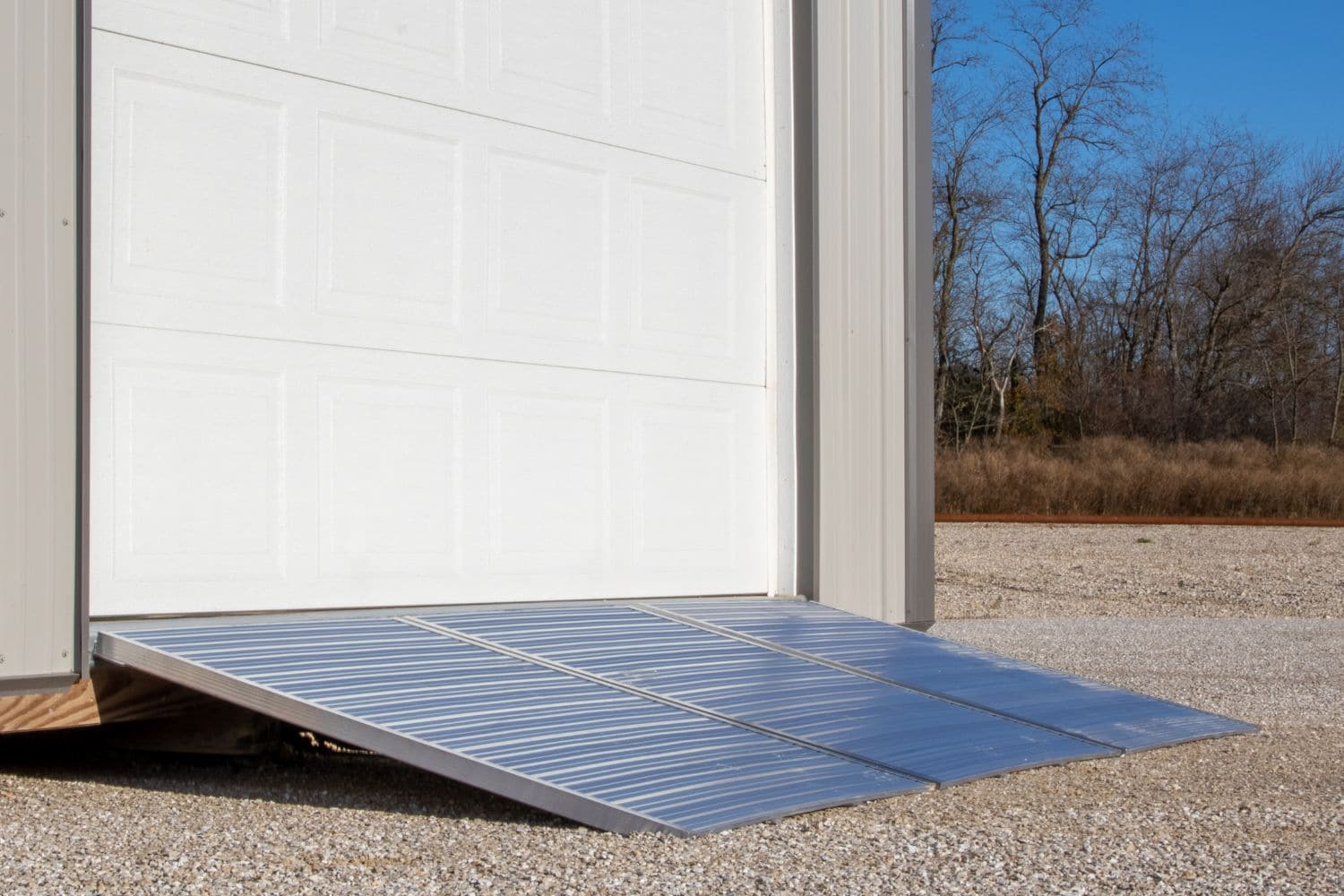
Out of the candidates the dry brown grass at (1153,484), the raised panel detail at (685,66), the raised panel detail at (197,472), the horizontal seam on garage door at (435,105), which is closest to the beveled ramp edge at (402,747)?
the raised panel detail at (197,472)

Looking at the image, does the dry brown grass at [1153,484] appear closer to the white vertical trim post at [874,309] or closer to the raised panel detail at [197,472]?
the white vertical trim post at [874,309]

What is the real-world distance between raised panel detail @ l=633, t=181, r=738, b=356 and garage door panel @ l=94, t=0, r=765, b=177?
0.20 m

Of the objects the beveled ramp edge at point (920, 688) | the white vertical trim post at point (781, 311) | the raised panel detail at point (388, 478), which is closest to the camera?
the beveled ramp edge at point (920, 688)

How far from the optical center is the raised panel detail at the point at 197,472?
3.87 meters

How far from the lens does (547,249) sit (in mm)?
4996

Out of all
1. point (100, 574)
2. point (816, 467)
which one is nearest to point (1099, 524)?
point (816, 467)

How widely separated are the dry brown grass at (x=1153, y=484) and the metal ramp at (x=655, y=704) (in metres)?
13.0

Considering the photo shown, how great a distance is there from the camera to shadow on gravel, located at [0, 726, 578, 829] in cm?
347

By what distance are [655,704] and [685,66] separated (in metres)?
2.86

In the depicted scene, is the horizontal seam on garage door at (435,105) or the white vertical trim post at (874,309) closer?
the horizontal seam on garage door at (435,105)

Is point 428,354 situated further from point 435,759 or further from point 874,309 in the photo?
point 874,309

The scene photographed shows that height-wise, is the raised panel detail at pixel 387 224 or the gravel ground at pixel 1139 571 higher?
the raised panel detail at pixel 387 224

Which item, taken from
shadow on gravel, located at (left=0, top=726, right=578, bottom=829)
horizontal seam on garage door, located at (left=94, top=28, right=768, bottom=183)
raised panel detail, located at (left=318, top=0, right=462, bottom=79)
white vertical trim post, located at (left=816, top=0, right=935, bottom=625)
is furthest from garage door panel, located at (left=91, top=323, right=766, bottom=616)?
raised panel detail, located at (left=318, top=0, right=462, bottom=79)

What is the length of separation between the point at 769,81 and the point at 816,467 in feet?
5.42
